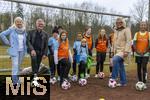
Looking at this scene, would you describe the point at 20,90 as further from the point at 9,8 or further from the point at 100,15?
the point at 100,15

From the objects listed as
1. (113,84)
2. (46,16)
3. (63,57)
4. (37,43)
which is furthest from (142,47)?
(46,16)

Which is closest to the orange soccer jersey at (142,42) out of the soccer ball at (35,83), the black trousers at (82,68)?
the black trousers at (82,68)

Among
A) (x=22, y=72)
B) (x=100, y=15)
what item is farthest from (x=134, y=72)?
(x=22, y=72)

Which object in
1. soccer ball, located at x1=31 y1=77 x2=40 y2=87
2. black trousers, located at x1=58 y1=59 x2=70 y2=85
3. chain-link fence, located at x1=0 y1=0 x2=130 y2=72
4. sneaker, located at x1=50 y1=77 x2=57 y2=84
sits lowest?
sneaker, located at x1=50 y1=77 x2=57 y2=84

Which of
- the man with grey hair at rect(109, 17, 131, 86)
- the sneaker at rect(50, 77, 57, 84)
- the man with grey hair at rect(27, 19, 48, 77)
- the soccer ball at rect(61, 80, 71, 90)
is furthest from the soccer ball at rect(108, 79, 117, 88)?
the man with grey hair at rect(27, 19, 48, 77)

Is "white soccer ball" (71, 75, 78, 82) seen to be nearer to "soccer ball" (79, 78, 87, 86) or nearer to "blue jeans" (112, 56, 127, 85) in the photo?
"soccer ball" (79, 78, 87, 86)

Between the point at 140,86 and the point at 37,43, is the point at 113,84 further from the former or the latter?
the point at 37,43

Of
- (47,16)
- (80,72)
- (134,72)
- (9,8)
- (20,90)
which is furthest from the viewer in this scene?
(134,72)

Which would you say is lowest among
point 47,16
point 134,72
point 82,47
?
point 134,72

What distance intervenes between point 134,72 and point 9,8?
5541 millimetres

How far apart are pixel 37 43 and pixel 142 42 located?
2.93m

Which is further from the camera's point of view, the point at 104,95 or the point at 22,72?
the point at 22,72

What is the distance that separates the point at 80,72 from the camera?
1212 centimetres
